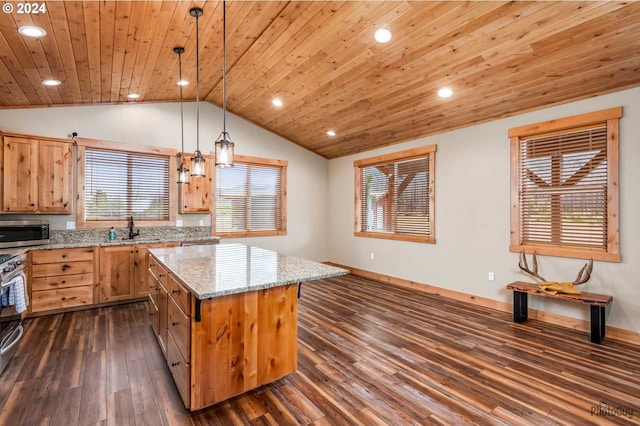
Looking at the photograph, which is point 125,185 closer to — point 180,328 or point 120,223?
point 120,223

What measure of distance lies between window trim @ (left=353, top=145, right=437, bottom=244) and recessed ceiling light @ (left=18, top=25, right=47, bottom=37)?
4.84m

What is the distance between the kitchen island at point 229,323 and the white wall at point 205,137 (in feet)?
11.0

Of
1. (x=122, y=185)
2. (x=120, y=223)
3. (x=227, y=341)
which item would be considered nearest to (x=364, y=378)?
(x=227, y=341)

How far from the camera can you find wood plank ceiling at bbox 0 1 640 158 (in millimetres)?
2672

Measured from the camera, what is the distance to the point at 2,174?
3943mm

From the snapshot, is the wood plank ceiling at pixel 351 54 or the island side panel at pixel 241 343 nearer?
the island side panel at pixel 241 343

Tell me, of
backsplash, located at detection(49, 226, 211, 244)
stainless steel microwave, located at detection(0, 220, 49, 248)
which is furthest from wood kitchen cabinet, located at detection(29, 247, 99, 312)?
backsplash, located at detection(49, 226, 211, 244)

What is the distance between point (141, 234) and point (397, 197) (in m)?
4.43

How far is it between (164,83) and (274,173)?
2788 millimetres

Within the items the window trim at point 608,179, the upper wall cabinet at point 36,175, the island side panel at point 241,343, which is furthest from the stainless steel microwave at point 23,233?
the window trim at point 608,179

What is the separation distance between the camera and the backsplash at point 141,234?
4.57m

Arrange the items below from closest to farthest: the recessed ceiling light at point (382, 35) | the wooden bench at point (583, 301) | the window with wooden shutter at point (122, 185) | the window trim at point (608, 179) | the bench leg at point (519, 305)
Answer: the recessed ceiling light at point (382, 35)
the wooden bench at point (583, 301)
the window trim at point (608, 179)
the bench leg at point (519, 305)
the window with wooden shutter at point (122, 185)

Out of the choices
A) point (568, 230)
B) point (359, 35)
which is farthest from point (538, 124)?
point (359, 35)

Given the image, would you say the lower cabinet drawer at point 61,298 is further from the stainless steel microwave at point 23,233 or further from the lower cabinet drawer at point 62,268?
the stainless steel microwave at point 23,233
